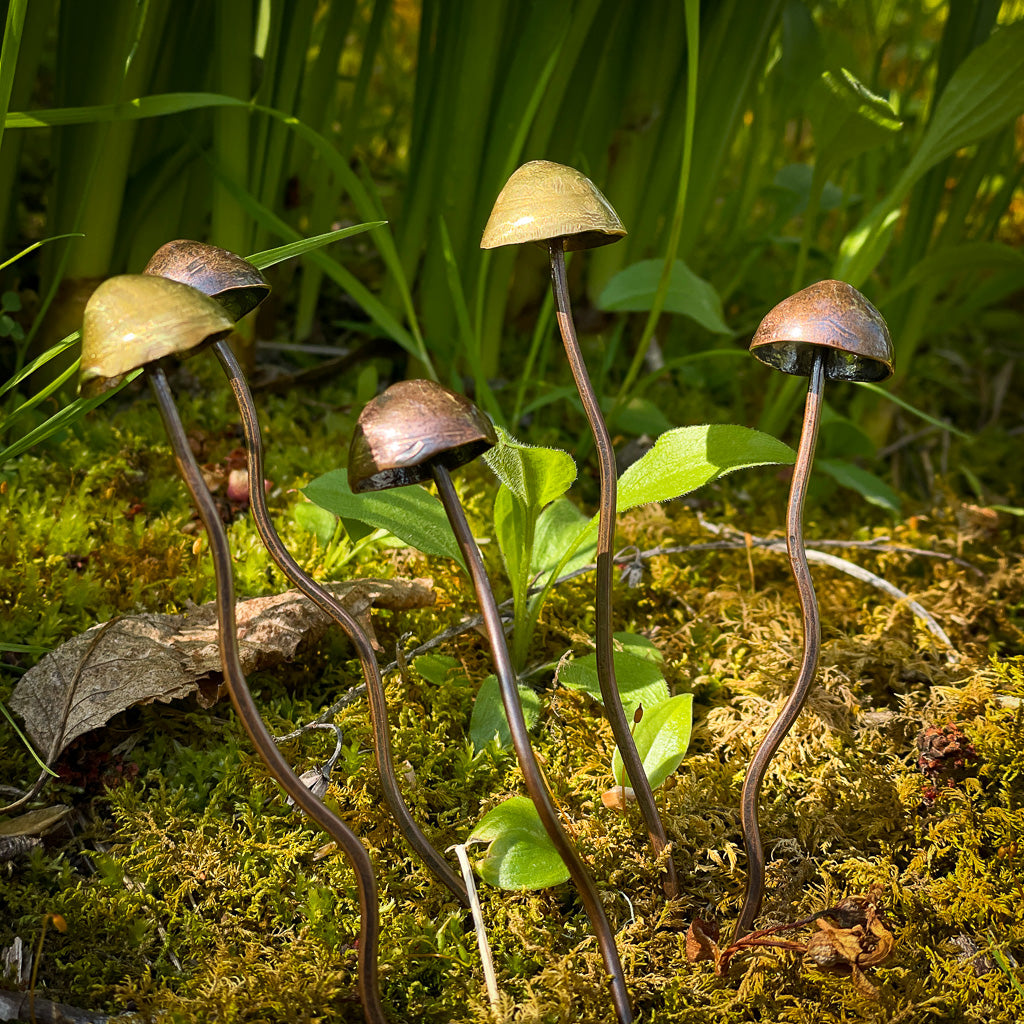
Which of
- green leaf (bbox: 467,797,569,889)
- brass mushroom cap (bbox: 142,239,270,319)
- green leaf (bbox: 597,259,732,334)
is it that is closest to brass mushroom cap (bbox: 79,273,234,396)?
brass mushroom cap (bbox: 142,239,270,319)

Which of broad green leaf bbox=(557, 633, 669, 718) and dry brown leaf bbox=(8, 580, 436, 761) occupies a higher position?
broad green leaf bbox=(557, 633, 669, 718)

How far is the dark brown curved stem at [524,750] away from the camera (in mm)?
988

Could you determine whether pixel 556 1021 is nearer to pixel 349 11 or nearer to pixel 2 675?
pixel 2 675

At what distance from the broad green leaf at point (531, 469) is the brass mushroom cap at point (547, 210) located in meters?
0.32

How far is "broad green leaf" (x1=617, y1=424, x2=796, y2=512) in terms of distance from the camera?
48.7 inches

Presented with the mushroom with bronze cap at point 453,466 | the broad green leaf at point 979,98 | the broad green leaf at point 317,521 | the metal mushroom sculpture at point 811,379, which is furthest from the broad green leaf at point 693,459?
the broad green leaf at point 979,98

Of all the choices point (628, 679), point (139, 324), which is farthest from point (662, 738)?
point (139, 324)

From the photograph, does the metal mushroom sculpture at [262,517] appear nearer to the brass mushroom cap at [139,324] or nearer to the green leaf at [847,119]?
the brass mushroom cap at [139,324]

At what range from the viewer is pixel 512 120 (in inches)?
76.6

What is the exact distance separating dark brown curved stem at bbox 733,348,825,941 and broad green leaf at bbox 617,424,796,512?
3.9 inches

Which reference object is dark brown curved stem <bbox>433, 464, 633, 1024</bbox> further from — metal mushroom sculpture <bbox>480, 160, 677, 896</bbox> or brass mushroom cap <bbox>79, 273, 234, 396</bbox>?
brass mushroom cap <bbox>79, 273, 234, 396</bbox>

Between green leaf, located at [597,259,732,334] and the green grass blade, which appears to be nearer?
the green grass blade

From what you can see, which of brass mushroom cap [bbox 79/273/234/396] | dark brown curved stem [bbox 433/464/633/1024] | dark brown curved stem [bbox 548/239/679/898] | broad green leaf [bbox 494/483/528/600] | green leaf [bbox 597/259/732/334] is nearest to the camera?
brass mushroom cap [bbox 79/273/234/396]

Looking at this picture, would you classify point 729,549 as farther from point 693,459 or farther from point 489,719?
point 489,719
